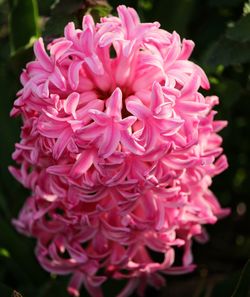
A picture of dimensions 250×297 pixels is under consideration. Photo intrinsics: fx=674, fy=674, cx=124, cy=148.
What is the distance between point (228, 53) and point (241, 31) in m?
0.06

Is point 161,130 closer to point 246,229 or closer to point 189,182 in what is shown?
point 189,182

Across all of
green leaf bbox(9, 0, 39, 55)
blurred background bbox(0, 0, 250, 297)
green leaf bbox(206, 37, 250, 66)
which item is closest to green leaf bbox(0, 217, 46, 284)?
blurred background bbox(0, 0, 250, 297)

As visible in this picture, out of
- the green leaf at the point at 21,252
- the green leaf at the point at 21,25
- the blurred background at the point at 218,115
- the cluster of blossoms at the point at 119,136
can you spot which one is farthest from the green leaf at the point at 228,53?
the green leaf at the point at 21,252

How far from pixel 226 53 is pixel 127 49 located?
289mm

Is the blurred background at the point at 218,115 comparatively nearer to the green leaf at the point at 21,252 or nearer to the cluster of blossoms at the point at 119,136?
the green leaf at the point at 21,252

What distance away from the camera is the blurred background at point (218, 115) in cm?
146

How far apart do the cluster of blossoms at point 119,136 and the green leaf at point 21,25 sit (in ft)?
0.99

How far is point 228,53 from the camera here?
1.43 meters

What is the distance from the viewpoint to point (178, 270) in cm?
149

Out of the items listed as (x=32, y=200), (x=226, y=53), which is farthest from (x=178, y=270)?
(x=226, y=53)

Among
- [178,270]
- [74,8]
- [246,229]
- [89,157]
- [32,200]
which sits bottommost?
[246,229]

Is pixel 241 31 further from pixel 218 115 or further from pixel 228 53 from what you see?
pixel 218 115

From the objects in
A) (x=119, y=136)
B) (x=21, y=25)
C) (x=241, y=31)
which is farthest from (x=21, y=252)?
(x=241, y=31)

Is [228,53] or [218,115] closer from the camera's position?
[228,53]
